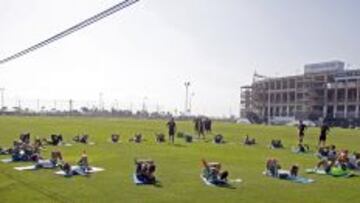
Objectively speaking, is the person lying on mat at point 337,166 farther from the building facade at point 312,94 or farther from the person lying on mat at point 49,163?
the building facade at point 312,94

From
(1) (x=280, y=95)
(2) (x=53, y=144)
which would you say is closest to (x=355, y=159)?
(2) (x=53, y=144)

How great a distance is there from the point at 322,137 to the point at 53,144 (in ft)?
70.5

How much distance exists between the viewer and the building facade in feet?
507

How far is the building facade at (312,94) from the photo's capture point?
154625 millimetres

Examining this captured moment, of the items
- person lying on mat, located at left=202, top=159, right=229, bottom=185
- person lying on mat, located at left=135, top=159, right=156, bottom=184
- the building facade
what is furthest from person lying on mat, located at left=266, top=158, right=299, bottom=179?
the building facade

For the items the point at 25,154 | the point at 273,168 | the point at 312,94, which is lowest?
the point at 273,168

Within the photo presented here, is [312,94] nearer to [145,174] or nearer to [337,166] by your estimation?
[337,166]

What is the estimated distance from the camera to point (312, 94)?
162 meters

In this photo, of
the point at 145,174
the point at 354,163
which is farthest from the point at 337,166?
the point at 145,174

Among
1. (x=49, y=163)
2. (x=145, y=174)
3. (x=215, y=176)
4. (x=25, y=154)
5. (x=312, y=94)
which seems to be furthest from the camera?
→ (x=312, y=94)

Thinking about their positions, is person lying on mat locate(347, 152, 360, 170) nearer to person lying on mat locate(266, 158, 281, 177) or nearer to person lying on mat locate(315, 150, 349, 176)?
person lying on mat locate(315, 150, 349, 176)

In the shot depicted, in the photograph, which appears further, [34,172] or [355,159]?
[355,159]

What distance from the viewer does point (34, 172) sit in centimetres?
2523

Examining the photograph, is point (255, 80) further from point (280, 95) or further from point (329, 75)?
point (329, 75)
